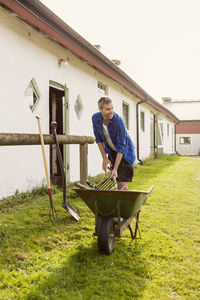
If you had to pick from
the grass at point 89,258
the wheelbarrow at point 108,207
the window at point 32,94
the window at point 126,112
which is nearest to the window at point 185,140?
the window at point 126,112

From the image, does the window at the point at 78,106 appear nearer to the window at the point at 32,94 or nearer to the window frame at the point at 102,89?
the window frame at the point at 102,89

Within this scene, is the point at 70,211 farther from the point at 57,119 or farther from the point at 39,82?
the point at 57,119

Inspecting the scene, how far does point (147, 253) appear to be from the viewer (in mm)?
3332

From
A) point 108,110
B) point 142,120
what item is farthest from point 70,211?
point 142,120

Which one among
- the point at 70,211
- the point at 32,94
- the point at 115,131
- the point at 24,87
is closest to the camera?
the point at 115,131

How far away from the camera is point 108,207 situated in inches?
123

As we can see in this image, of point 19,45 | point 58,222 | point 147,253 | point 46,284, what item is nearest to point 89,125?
point 19,45

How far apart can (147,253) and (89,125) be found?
18.0 feet

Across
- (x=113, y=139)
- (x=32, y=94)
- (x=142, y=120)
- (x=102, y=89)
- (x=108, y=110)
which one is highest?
(x=102, y=89)

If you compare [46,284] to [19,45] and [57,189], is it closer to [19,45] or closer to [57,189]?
[57,189]

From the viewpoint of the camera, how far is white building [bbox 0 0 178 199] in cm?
518

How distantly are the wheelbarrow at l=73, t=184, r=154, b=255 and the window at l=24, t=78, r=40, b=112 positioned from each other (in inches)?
125

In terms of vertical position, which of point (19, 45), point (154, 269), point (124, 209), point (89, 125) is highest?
point (19, 45)

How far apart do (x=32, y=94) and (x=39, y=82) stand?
301 mm
